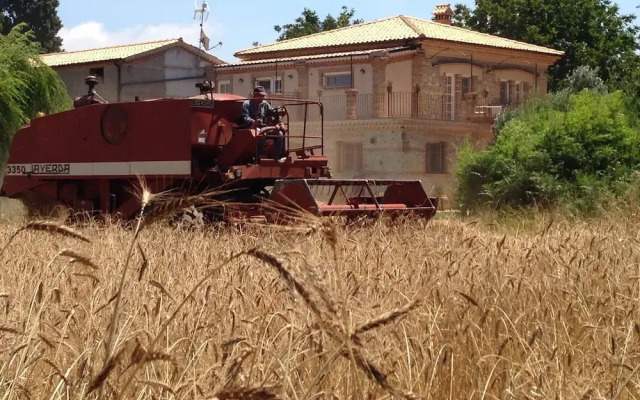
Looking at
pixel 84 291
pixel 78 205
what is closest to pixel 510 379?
pixel 84 291

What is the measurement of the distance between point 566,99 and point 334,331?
3437 centimetres

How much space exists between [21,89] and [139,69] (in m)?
20.2

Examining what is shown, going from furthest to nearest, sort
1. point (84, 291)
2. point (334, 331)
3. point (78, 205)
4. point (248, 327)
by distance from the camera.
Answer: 1. point (78, 205)
2. point (84, 291)
3. point (248, 327)
4. point (334, 331)

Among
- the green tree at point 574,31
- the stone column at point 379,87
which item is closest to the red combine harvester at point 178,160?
the stone column at point 379,87

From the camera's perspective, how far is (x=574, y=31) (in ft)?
205

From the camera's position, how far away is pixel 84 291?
22.8ft

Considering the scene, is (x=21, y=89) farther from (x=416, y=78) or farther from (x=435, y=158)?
(x=435, y=158)

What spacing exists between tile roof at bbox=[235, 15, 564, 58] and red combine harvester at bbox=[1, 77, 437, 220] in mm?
26443

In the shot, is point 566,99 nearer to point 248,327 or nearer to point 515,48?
point 515,48

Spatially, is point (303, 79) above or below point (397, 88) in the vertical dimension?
above

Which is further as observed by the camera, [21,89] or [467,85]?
[467,85]

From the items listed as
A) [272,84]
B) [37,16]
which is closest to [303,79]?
[272,84]

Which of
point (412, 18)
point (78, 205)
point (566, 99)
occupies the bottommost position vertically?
point (78, 205)

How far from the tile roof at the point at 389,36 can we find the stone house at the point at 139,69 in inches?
102
